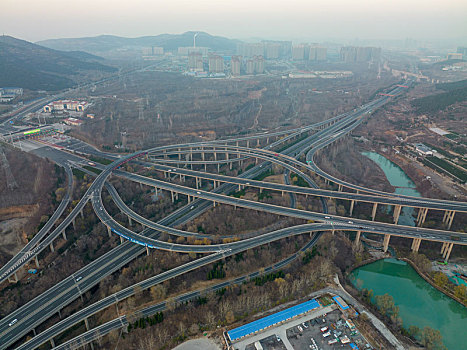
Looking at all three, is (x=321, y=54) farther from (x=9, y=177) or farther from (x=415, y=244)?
(x=9, y=177)

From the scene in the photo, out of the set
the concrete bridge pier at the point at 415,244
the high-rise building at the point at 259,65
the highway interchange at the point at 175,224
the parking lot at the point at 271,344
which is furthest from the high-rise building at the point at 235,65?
the parking lot at the point at 271,344

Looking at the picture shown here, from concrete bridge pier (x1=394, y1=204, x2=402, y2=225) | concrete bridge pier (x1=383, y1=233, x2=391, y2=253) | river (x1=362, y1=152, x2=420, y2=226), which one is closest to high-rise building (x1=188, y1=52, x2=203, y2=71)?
river (x1=362, y1=152, x2=420, y2=226)

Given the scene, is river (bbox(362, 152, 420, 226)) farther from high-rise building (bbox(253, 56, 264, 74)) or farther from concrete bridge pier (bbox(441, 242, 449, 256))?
high-rise building (bbox(253, 56, 264, 74))

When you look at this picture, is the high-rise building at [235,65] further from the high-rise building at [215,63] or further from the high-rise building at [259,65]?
the high-rise building at [259,65]

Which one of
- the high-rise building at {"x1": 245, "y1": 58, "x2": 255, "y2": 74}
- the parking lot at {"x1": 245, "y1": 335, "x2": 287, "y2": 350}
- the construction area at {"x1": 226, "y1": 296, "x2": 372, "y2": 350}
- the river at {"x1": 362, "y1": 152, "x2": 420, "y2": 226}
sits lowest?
the river at {"x1": 362, "y1": 152, "x2": 420, "y2": 226}

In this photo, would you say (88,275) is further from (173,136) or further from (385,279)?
(173,136)

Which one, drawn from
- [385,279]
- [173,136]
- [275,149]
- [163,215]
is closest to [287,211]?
[385,279]
